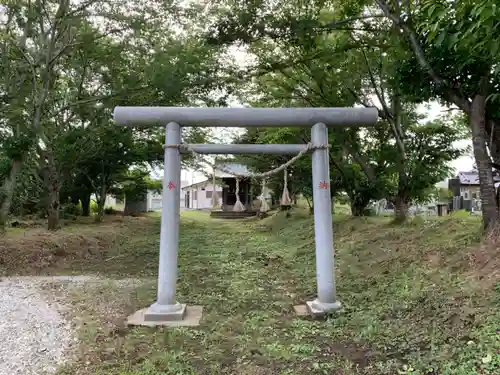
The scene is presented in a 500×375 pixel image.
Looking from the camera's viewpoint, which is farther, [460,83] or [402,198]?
[402,198]

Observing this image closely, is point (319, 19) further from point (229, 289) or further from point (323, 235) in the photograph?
point (229, 289)

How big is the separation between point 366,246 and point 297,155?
4487 millimetres

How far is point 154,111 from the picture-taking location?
5430 millimetres

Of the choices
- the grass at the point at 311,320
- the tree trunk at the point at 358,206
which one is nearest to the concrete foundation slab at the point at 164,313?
the grass at the point at 311,320

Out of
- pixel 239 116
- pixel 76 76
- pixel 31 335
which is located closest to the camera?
pixel 31 335

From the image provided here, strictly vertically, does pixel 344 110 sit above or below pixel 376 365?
above

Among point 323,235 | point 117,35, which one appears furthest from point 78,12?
point 323,235

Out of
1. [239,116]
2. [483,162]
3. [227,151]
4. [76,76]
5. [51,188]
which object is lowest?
[483,162]

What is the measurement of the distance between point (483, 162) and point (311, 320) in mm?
3619

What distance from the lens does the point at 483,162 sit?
20.0 feet

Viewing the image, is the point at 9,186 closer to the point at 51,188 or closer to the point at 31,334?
the point at 51,188

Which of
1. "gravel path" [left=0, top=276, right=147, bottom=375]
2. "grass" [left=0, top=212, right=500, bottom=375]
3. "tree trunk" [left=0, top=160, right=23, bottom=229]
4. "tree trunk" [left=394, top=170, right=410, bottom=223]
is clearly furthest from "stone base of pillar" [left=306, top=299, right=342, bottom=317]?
"tree trunk" [left=0, top=160, right=23, bottom=229]

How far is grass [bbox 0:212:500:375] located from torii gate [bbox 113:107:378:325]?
583mm

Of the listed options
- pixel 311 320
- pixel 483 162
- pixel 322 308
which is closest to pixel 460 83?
pixel 483 162
